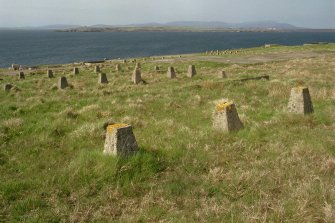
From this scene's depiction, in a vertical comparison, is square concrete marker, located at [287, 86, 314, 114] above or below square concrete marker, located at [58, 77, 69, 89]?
above

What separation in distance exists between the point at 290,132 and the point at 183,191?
4310 millimetres

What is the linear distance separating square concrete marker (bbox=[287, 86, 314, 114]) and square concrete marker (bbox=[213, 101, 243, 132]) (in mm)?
2402

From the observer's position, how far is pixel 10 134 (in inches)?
378

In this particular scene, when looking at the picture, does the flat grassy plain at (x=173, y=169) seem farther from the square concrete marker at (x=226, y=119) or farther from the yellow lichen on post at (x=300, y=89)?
the yellow lichen on post at (x=300, y=89)

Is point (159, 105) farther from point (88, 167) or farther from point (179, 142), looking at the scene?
point (88, 167)

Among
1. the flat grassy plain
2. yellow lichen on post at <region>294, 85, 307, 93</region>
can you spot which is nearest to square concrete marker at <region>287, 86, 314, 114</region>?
yellow lichen on post at <region>294, 85, 307, 93</region>

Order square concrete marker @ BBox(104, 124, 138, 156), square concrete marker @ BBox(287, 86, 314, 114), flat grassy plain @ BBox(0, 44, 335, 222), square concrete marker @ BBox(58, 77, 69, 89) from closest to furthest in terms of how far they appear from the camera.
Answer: flat grassy plain @ BBox(0, 44, 335, 222)
square concrete marker @ BBox(104, 124, 138, 156)
square concrete marker @ BBox(287, 86, 314, 114)
square concrete marker @ BBox(58, 77, 69, 89)

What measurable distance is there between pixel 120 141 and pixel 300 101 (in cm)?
616

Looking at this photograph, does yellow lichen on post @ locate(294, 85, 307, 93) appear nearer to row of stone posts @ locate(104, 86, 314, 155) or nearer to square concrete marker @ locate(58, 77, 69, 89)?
row of stone posts @ locate(104, 86, 314, 155)

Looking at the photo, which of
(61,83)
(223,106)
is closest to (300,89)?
(223,106)

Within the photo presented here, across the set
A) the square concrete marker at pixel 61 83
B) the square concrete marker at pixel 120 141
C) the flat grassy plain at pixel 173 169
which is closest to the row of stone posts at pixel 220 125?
the square concrete marker at pixel 120 141

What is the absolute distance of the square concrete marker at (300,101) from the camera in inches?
416

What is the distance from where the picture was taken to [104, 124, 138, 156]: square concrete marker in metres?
7.17

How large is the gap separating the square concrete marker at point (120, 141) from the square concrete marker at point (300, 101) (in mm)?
5798
